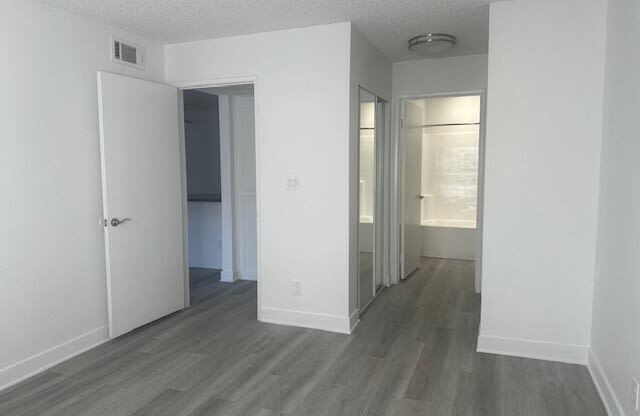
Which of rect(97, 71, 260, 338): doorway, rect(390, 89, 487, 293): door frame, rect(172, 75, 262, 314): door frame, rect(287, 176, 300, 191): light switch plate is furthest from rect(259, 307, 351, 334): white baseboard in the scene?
rect(390, 89, 487, 293): door frame

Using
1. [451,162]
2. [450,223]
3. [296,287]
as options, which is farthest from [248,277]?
[451,162]

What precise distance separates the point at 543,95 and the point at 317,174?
1.67 metres

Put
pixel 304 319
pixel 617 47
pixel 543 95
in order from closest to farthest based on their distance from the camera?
pixel 617 47
pixel 543 95
pixel 304 319

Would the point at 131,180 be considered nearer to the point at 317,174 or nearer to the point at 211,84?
the point at 211,84

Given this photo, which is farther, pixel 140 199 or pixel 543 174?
pixel 140 199

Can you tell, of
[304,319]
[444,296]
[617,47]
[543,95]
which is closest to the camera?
[617,47]

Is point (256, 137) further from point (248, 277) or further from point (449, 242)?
point (449, 242)

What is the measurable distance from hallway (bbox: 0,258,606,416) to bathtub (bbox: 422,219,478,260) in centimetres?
247

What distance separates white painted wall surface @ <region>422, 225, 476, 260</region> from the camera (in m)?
6.38

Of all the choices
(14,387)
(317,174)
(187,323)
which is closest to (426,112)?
(317,174)

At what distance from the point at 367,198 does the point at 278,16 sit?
1.76m

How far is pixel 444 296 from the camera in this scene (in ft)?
15.1

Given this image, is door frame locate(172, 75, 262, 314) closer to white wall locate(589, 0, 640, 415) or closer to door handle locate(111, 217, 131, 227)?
door handle locate(111, 217, 131, 227)

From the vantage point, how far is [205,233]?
19.1 ft
